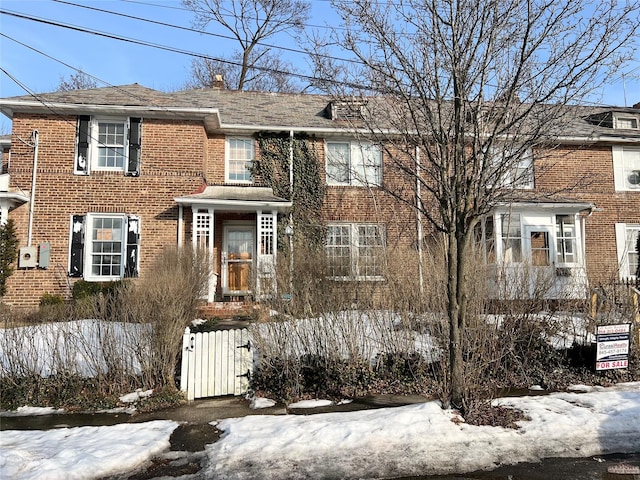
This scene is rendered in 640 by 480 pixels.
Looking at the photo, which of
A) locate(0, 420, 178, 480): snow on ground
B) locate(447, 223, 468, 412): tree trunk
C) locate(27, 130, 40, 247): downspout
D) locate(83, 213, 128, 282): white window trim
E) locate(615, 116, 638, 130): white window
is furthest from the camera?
locate(615, 116, 638, 130): white window

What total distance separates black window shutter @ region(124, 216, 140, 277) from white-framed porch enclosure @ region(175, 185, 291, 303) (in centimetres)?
A: 125

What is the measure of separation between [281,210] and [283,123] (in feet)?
11.2

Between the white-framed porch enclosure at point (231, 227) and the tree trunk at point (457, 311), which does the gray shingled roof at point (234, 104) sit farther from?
the tree trunk at point (457, 311)

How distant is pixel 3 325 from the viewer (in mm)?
6434

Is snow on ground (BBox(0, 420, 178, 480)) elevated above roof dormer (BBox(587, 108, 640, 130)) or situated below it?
below

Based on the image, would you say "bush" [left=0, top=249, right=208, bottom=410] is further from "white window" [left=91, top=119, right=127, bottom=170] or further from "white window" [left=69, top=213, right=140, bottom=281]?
"white window" [left=91, top=119, right=127, bottom=170]

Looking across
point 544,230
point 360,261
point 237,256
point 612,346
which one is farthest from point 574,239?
point 237,256

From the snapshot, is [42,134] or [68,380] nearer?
[68,380]

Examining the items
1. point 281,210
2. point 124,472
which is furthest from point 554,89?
point 281,210

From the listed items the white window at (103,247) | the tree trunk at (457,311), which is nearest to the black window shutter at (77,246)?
the white window at (103,247)

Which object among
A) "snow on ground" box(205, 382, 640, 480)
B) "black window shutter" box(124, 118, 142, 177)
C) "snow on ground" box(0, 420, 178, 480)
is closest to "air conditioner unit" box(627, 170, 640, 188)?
"snow on ground" box(205, 382, 640, 480)

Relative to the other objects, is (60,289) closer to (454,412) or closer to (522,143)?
(454,412)

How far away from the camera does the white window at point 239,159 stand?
1461cm

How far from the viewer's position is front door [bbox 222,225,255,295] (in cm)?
1373
